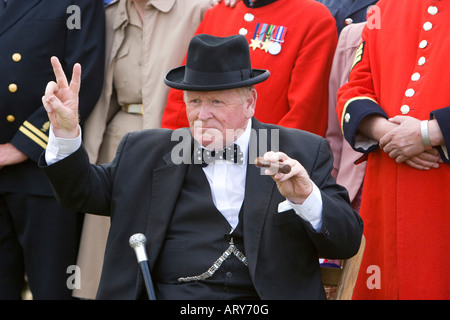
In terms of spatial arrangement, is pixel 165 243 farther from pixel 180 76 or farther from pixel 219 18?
pixel 219 18

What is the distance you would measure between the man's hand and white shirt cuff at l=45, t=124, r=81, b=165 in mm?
24

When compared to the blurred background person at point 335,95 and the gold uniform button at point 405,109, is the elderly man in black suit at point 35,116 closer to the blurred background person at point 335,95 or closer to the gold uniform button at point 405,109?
the blurred background person at point 335,95

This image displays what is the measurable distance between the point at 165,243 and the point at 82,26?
6.64ft

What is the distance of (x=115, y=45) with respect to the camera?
5.18 m

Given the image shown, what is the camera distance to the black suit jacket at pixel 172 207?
3441 millimetres

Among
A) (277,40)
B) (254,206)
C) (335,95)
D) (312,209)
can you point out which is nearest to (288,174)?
(312,209)

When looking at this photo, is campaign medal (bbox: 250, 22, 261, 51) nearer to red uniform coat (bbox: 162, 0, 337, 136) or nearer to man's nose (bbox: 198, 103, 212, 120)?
red uniform coat (bbox: 162, 0, 337, 136)

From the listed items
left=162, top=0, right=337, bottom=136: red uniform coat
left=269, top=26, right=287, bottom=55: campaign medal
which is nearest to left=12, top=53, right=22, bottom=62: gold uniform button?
left=162, top=0, right=337, bottom=136: red uniform coat

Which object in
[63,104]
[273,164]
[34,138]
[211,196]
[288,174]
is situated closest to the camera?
[273,164]

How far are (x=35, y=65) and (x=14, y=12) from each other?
0.39m

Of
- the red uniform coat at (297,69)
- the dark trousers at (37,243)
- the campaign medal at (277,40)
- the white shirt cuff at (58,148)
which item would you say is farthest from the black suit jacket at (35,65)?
the white shirt cuff at (58,148)

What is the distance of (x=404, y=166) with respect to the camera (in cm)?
386

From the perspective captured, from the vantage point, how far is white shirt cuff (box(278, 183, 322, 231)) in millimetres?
3334

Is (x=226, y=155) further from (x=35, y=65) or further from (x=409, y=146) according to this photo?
(x=35, y=65)
